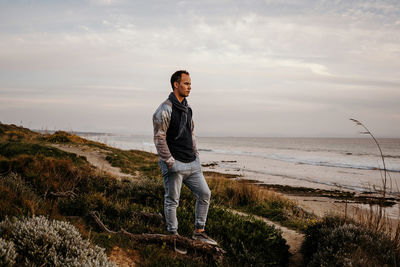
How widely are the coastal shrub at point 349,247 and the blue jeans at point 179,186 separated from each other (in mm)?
1942

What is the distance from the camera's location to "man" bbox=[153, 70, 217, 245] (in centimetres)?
406

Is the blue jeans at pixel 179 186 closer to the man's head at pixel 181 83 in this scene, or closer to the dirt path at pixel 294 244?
the man's head at pixel 181 83

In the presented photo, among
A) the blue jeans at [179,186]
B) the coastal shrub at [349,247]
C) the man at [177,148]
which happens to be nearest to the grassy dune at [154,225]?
the coastal shrub at [349,247]

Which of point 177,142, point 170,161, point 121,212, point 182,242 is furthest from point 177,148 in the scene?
point 121,212

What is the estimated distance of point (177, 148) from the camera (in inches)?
167

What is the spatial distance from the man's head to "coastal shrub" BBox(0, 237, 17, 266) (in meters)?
2.78

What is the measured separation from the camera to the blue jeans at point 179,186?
4195 mm

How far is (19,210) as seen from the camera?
389 centimetres

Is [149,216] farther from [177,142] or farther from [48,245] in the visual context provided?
[48,245]

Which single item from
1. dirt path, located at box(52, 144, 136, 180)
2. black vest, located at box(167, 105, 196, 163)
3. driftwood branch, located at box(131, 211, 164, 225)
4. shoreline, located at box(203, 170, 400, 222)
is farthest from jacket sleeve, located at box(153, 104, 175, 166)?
dirt path, located at box(52, 144, 136, 180)

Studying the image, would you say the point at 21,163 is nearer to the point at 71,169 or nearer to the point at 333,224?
the point at 71,169

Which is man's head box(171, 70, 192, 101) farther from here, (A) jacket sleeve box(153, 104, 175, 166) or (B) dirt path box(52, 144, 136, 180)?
(B) dirt path box(52, 144, 136, 180)

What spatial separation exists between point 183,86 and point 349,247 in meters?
3.62

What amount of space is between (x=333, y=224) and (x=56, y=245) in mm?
4783
